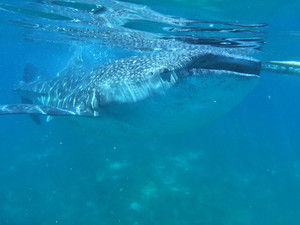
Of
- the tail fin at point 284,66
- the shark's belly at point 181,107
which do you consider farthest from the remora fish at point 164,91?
the tail fin at point 284,66

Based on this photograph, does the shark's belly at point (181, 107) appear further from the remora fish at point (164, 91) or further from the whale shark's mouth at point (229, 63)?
the whale shark's mouth at point (229, 63)

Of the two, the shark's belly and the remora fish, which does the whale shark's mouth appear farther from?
the shark's belly

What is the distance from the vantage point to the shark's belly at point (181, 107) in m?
4.33

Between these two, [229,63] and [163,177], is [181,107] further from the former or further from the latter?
[163,177]

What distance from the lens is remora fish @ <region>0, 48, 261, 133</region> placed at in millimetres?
4352

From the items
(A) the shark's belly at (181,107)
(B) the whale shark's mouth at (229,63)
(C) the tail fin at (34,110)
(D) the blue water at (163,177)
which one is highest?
(B) the whale shark's mouth at (229,63)

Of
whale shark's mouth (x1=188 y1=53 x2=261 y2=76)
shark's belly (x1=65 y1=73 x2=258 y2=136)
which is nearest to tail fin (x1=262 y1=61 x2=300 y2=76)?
whale shark's mouth (x1=188 y1=53 x2=261 y2=76)

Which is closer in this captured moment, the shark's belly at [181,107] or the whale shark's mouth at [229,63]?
the shark's belly at [181,107]

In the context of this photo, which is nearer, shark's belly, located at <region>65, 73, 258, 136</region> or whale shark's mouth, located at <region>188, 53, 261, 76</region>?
shark's belly, located at <region>65, 73, 258, 136</region>

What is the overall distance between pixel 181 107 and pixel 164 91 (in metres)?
0.53

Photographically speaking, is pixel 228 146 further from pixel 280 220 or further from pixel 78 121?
pixel 78 121

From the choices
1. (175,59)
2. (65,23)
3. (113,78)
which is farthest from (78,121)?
(65,23)

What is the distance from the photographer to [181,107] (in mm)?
4828

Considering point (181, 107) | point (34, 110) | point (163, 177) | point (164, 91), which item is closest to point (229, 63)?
point (181, 107)
